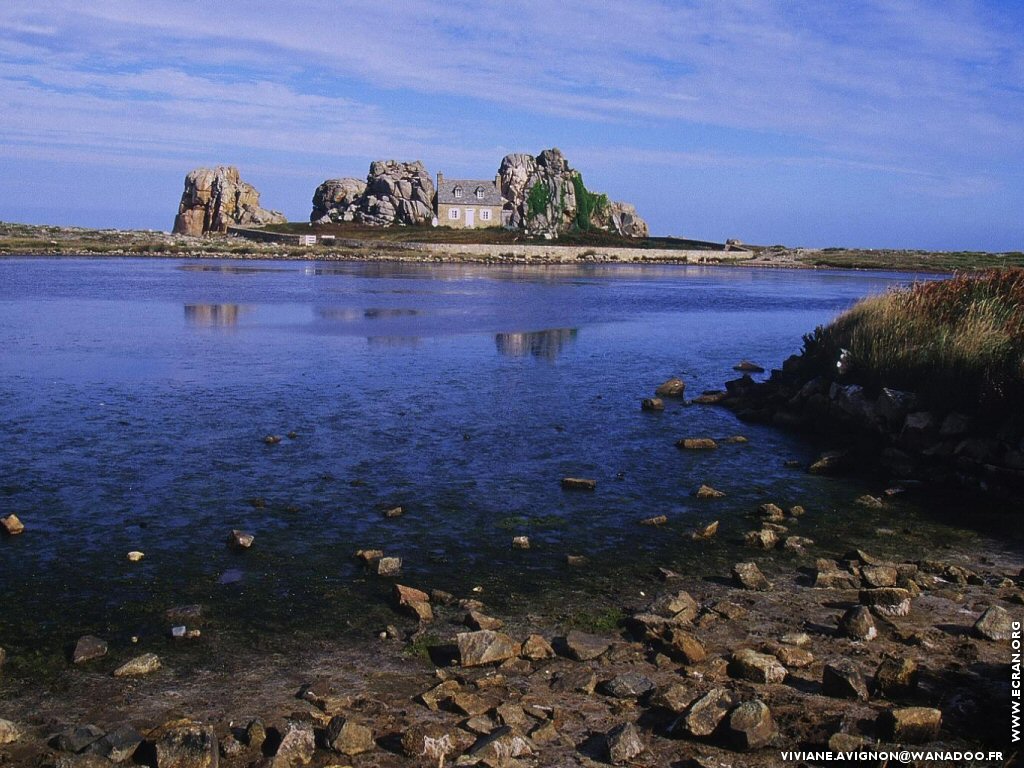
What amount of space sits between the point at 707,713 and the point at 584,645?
1.63m

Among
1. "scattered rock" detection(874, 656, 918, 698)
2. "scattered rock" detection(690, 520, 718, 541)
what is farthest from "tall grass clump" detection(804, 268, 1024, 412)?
"scattered rock" detection(874, 656, 918, 698)

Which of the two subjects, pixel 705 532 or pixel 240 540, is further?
pixel 705 532

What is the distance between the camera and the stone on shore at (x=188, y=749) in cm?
631

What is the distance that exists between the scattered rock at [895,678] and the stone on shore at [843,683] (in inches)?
5.8

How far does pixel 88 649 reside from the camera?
8.13m

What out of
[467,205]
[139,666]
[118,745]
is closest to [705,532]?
[139,666]

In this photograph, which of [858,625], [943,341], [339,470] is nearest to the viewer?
[858,625]

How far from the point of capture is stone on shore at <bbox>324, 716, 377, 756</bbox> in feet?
21.6

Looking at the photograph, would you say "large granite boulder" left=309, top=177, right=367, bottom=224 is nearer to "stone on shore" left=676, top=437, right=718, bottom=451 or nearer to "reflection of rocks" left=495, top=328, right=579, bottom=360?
"reflection of rocks" left=495, top=328, right=579, bottom=360

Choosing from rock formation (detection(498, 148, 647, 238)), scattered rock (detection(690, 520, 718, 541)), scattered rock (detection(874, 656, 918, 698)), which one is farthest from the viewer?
rock formation (detection(498, 148, 647, 238))

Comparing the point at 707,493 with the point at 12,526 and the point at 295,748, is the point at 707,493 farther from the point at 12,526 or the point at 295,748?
the point at 12,526

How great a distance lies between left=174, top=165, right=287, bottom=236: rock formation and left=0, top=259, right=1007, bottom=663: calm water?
113 meters

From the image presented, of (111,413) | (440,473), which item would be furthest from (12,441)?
(440,473)

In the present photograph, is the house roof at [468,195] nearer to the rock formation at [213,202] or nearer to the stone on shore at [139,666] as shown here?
the rock formation at [213,202]
